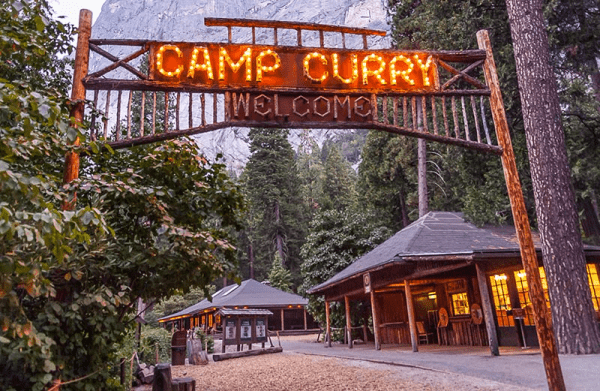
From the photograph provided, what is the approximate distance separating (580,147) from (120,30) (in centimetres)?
21115

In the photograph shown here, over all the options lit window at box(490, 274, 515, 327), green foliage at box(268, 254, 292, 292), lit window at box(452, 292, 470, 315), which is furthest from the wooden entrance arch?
green foliage at box(268, 254, 292, 292)

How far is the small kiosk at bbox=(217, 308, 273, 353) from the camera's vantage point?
19422 millimetres

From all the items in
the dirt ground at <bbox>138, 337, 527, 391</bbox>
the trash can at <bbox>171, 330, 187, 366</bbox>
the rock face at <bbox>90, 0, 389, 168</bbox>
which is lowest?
the dirt ground at <bbox>138, 337, 527, 391</bbox>

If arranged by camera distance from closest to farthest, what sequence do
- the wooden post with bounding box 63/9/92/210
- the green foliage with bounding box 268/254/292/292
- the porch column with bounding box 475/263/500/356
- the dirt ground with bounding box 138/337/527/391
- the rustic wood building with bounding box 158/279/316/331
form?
the wooden post with bounding box 63/9/92/210, the dirt ground with bounding box 138/337/527/391, the porch column with bounding box 475/263/500/356, the rustic wood building with bounding box 158/279/316/331, the green foliage with bounding box 268/254/292/292

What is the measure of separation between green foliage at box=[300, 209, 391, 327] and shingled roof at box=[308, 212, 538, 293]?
758 centimetres

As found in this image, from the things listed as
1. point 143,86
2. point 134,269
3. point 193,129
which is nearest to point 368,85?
point 193,129

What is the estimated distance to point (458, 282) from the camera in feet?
52.4

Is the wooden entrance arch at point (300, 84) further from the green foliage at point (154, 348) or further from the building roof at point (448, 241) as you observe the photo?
the green foliage at point (154, 348)

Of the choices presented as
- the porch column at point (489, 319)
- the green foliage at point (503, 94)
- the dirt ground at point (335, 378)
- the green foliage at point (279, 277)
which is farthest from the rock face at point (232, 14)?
the porch column at point (489, 319)

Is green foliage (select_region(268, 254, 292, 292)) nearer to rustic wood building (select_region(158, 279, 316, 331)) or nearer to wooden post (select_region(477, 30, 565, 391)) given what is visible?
rustic wood building (select_region(158, 279, 316, 331))

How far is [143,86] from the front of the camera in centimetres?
655

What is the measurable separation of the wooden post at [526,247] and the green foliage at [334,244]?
18.2 meters

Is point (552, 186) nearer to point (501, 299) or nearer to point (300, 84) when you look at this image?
point (501, 299)

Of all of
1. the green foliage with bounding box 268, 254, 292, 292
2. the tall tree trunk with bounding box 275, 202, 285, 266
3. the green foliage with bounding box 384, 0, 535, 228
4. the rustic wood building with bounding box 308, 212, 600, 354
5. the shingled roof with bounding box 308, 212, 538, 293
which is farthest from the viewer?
the tall tree trunk with bounding box 275, 202, 285, 266
